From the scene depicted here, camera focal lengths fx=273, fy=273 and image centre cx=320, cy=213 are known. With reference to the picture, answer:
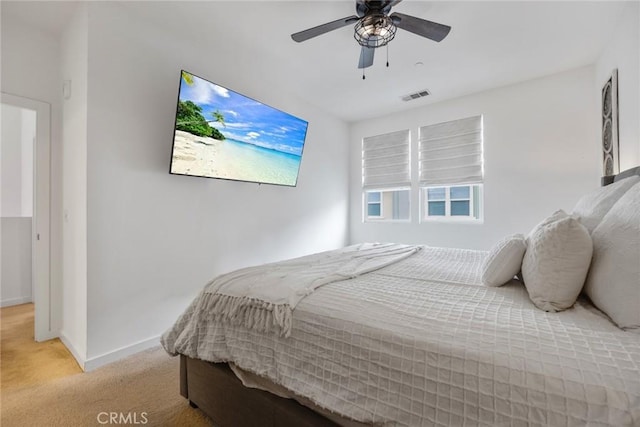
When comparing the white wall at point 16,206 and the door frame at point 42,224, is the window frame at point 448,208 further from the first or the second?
the white wall at point 16,206

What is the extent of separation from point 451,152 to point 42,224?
15.1 feet

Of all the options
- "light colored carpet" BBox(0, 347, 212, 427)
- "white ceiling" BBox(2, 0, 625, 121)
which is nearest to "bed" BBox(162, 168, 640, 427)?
"light colored carpet" BBox(0, 347, 212, 427)

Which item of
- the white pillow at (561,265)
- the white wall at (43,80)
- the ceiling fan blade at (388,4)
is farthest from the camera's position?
the white wall at (43,80)

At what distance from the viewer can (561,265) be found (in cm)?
107

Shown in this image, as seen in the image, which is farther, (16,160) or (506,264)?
(16,160)

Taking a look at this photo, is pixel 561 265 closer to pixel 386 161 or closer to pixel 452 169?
pixel 452 169

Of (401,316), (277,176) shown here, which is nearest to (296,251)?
(277,176)

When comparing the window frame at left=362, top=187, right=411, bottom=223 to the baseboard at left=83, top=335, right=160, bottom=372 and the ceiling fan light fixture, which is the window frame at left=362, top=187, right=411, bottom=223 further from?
the baseboard at left=83, top=335, right=160, bottom=372

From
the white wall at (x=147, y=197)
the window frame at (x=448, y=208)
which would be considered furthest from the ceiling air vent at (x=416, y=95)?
the white wall at (x=147, y=197)

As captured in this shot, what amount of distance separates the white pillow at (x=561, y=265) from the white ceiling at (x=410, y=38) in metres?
1.95

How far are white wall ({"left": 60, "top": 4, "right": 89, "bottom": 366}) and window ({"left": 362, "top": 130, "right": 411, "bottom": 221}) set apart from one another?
368 centimetres

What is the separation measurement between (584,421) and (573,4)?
2.83 meters

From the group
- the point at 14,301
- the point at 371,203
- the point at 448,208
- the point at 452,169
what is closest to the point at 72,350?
the point at 14,301

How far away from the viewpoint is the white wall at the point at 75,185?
2.03 m
